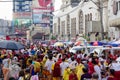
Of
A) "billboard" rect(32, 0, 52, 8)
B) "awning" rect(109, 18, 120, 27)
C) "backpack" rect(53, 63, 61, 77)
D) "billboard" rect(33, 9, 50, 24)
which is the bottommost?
"backpack" rect(53, 63, 61, 77)

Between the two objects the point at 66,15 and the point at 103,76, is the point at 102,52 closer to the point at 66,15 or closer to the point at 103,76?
the point at 103,76

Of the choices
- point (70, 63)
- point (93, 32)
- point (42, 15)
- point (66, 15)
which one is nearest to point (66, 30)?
point (66, 15)

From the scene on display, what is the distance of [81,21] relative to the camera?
7194cm

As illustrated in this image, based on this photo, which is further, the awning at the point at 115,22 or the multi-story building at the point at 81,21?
the multi-story building at the point at 81,21

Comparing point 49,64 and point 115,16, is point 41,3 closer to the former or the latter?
point 115,16

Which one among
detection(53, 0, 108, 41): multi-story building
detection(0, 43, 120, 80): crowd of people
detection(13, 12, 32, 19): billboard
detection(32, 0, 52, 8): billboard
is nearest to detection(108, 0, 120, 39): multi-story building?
detection(53, 0, 108, 41): multi-story building

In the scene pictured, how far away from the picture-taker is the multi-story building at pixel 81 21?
56.6m

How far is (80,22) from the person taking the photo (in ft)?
237

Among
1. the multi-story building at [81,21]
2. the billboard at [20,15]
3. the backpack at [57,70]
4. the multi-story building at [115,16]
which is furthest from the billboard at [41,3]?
the backpack at [57,70]

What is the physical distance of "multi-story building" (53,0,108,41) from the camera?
5659cm

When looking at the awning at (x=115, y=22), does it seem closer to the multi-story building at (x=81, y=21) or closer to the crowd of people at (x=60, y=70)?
the multi-story building at (x=81, y=21)

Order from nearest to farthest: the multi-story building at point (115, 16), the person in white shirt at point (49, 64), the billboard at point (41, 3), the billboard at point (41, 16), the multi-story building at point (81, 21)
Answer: the person in white shirt at point (49, 64)
the multi-story building at point (115, 16)
the multi-story building at point (81, 21)
the billboard at point (41, 3)
the billboard at point (41, 16)

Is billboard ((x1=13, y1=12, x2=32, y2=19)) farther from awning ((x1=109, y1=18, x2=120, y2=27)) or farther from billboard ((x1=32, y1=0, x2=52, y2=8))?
awning ((x1=109, y1=18, x2=120, y2=27))

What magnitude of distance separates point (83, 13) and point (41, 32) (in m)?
52.6
